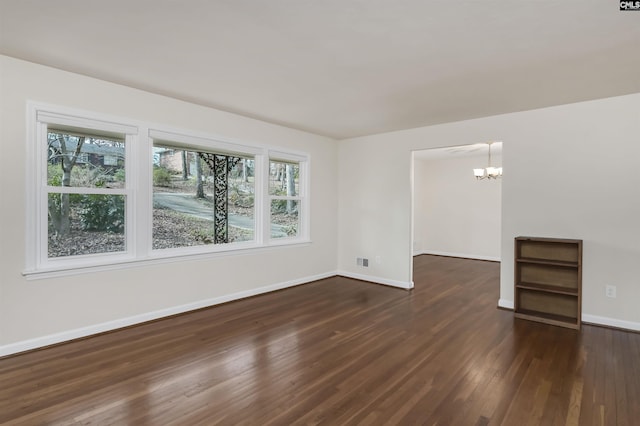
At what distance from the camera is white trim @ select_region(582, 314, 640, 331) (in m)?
3.49

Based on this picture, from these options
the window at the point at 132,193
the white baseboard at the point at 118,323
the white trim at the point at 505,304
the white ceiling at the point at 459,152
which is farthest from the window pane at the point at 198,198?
the white ceiling at the point at 459,152

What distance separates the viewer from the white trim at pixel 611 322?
3.49m

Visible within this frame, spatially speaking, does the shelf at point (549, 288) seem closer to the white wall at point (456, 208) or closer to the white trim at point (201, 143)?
the white trim at point (201, 143)

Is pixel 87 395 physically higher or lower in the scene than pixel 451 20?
lower

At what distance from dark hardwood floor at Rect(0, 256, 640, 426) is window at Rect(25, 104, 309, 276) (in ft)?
2.99

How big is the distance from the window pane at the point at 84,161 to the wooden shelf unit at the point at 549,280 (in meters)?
4.69

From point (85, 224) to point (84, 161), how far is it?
63 cm

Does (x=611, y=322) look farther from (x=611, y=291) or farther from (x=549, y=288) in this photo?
(x=549, y=288)

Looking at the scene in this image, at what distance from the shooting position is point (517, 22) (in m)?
2.14

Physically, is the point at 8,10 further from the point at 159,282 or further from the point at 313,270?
the point at 313,270

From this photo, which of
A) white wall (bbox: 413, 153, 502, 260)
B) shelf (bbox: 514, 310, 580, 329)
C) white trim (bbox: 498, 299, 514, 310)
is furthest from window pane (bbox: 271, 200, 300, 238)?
white wall (bbox: 413, 153, 502, 260)

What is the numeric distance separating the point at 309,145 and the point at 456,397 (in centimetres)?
423

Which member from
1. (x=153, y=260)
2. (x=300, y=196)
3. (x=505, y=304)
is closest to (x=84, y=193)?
(x=153, y=260)

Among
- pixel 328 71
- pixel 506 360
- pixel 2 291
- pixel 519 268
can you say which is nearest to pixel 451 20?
pixel 328 71
